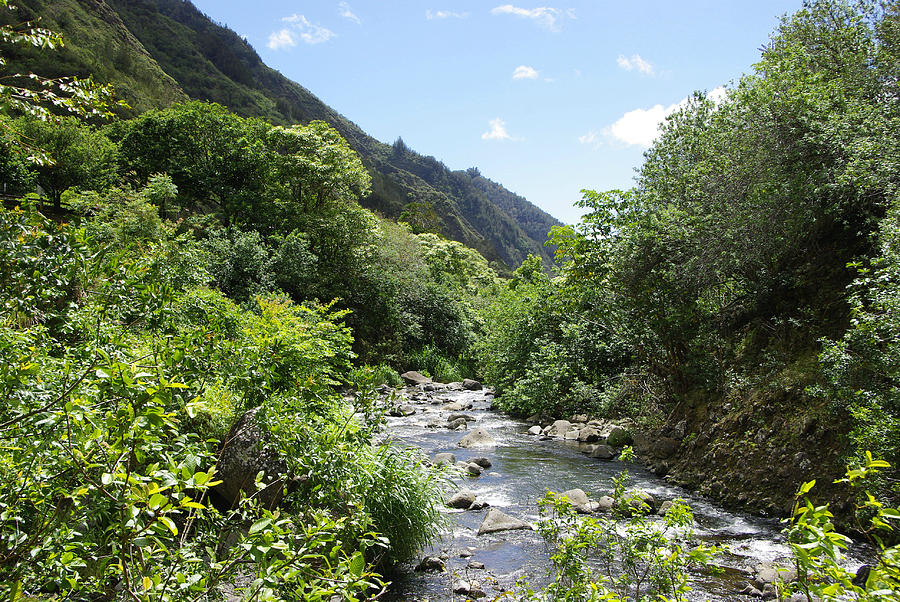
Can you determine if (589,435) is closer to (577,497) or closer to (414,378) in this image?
(577,497)

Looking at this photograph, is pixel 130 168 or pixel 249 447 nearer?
pixel 249 447

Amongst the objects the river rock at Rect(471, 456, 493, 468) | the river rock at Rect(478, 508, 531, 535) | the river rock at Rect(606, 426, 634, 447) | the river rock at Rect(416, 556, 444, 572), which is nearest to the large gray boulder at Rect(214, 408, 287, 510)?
the river rock at Rect(416, 556, 444, 572)

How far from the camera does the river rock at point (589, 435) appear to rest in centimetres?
1329

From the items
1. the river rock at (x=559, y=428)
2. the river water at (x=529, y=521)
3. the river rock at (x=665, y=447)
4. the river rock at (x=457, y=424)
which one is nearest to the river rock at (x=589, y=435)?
the river water at (x=529, y=521)

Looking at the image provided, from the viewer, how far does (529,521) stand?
8.22 metres

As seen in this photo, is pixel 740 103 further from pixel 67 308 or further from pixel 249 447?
pixel 67 308

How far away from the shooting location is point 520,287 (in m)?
26.3

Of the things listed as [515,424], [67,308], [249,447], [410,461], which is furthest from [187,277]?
[515,424]

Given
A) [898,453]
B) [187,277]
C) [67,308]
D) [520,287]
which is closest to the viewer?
[67,308]

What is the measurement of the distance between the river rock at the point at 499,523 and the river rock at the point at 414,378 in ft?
59.4

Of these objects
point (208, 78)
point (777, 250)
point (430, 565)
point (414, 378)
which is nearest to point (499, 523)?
point (430, 565)

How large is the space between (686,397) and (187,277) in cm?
1045

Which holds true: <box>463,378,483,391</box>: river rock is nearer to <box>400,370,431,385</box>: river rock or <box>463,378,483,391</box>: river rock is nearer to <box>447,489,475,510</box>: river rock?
<box>400,370,431,385</box>: river rock

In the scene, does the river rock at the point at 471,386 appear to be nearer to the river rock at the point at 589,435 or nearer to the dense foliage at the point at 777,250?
the dense foliage at the point at 777,250
